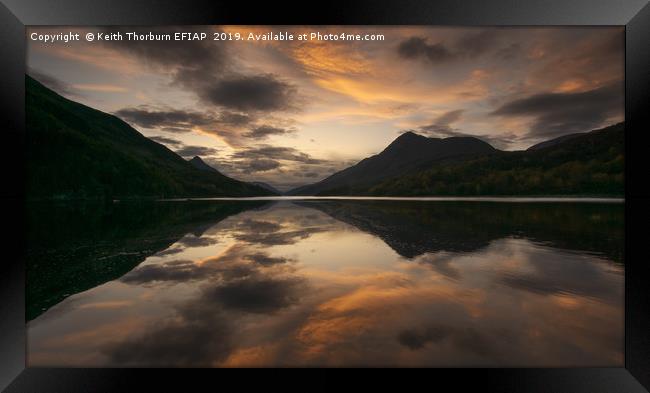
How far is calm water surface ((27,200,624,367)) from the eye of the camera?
684 cm

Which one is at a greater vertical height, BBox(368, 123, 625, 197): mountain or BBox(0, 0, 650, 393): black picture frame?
BBox(368, 123, 625, 197): mountain

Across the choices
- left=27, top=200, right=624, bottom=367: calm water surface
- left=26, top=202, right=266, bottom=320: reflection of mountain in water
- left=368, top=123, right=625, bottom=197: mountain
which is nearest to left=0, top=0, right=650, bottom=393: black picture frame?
left=27, top=200, right=624, bottom=367: calm water surface

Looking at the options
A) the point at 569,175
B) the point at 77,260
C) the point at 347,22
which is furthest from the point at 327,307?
the point at 569,175

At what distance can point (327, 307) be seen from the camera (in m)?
9.20

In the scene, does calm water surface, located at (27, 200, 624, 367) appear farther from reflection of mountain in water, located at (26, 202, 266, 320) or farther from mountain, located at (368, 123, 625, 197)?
mountain, located at (368, 123, 625, 197)

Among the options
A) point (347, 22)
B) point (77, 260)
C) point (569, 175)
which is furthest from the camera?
point (569, 175)

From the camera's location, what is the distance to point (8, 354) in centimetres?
707

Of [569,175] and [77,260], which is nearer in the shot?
[77,260]

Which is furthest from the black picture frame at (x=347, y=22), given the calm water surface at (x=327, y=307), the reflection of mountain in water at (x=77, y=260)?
the reflection of mountain in water at (x=77, y=260)

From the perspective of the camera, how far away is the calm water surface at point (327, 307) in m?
6.84

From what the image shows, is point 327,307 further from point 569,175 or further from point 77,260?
point 569,175

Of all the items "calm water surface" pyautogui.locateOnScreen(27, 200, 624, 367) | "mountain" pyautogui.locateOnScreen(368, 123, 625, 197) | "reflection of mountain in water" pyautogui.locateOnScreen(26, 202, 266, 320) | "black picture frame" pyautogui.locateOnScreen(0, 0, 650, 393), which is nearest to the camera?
"calm water surface" pyautogui.locateOnScreen(27, 200, 624, 367)

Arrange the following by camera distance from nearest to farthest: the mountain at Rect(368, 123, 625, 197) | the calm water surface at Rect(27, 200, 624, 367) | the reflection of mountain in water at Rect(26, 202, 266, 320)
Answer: the calm water surface at Rect(27, 200, 624, 367)
the reflection of mountain in water at Rect(26, 202, 266, 320)
the mountain at Rect(368, 123, 625, 197)

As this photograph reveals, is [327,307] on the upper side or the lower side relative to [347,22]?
lower
